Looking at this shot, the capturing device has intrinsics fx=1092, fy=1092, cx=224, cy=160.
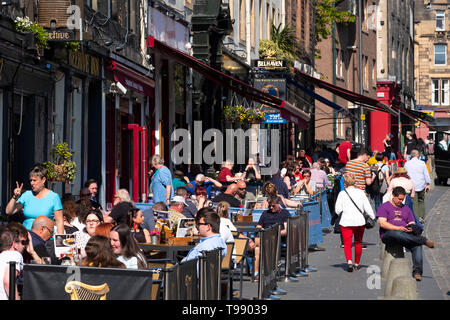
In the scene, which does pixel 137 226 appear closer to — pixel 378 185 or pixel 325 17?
pixel 378 185

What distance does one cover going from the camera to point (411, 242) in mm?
15445

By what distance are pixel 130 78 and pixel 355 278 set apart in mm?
7417

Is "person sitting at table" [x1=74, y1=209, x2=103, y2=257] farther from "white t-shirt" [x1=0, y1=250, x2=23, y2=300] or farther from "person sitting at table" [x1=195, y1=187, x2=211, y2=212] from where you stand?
"person sitting at table" [x1=195, y1=187, x2=211, y2=212]

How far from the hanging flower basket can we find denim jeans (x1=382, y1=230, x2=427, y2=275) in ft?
52.9

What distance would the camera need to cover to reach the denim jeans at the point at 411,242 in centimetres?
1544

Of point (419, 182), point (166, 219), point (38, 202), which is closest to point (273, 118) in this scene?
point (419, 182)

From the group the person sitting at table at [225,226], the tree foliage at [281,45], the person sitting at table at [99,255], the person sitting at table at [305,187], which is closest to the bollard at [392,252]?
the person sitting at table at [225,226]

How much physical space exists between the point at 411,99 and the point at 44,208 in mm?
70858

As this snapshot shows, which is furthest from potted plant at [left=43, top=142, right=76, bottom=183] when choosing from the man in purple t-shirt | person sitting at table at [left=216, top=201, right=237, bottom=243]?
the man in purple t-shirt

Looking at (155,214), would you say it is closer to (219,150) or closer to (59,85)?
(59,85)

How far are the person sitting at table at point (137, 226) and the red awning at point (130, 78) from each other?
6.37 meters

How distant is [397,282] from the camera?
10.7m

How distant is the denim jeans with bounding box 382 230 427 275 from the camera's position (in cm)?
1544
